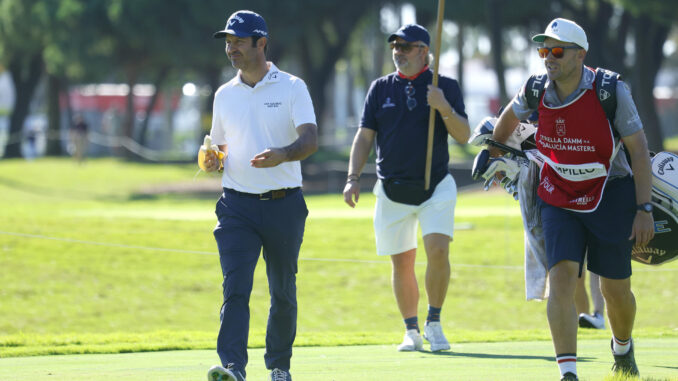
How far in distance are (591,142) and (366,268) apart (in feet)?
29.8

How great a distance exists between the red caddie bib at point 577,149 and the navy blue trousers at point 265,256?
149 cm

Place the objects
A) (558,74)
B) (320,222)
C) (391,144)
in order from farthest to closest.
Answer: (320,222) → (391,144) → (558,74)

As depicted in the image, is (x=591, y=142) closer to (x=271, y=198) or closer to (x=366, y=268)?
(x=271, y=198)

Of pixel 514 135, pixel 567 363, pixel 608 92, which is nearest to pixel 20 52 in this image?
pixel 514 135

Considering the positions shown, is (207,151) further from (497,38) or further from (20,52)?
(20,52)

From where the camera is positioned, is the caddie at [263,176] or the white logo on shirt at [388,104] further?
the white logo on shirt at [388,104]

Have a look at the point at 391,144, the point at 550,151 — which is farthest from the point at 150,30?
the point at 550,151

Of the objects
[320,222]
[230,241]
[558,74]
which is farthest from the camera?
[320,222]

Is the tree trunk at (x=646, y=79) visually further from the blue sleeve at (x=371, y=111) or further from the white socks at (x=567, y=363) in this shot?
the white socks at (x=567, y=363)

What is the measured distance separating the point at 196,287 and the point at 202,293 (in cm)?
23

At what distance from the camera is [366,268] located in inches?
575

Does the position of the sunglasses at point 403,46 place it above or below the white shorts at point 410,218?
above

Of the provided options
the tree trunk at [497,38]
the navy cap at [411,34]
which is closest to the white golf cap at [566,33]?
the navy cap at [411,34]

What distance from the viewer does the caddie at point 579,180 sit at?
5.64 meters
